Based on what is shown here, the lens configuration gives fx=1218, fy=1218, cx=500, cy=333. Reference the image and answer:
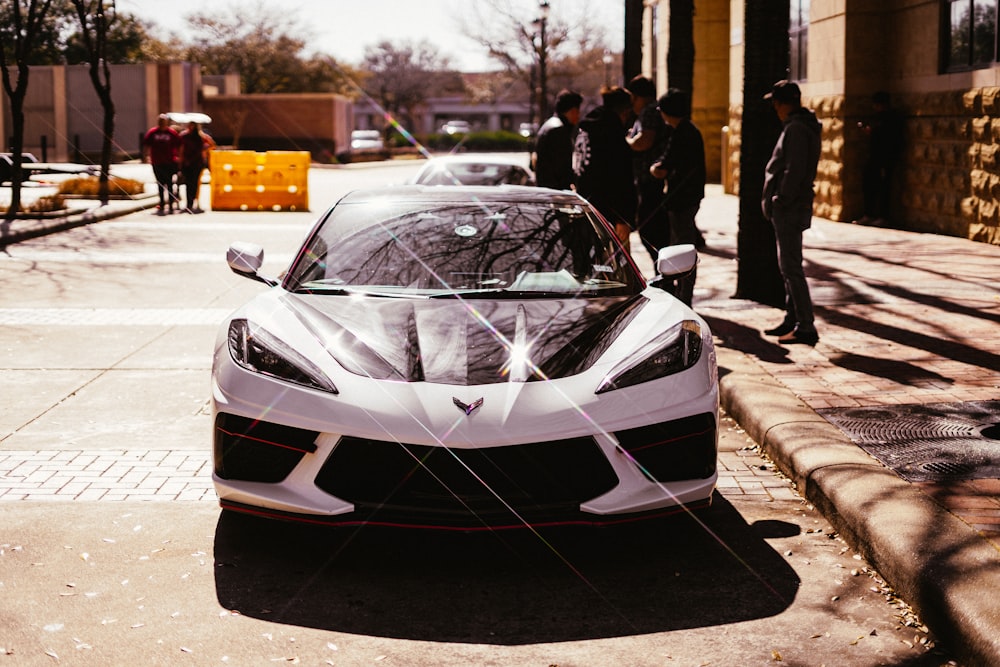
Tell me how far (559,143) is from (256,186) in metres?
14.2

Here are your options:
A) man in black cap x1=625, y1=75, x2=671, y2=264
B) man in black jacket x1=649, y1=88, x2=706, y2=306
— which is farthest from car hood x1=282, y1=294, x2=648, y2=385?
man in black cap x1=625, y1=75, x2=671, y2=264

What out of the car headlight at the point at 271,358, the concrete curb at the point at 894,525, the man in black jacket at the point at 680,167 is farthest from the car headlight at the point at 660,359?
the man in black jacket at the point at 680,167

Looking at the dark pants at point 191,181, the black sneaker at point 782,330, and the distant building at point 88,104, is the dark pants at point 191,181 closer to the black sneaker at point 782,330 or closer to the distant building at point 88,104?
the black sneaker at point 782,330

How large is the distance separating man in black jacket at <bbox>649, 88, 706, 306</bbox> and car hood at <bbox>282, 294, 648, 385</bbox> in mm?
3974

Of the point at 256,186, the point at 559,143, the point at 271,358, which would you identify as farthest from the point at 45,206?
the point at 271,358

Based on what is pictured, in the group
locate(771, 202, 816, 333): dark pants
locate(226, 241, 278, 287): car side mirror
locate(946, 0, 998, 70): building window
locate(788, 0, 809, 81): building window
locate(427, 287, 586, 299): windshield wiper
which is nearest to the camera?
locate(427, 287, 586, 299): windshield wiper

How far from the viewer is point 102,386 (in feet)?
24.9

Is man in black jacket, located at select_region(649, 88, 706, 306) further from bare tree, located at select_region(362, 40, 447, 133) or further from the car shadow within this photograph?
bare tree, located at select_region(362, 40, 447, 133)

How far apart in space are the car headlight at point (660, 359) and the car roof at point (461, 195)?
1426 mm

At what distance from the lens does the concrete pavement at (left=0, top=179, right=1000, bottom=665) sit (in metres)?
3.97

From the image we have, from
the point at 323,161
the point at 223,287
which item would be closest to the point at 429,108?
the point at 323,161

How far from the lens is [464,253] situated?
569 centimetres

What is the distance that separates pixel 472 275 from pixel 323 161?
55838mm

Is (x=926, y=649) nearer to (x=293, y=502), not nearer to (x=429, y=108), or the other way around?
(x=293, y=502)
